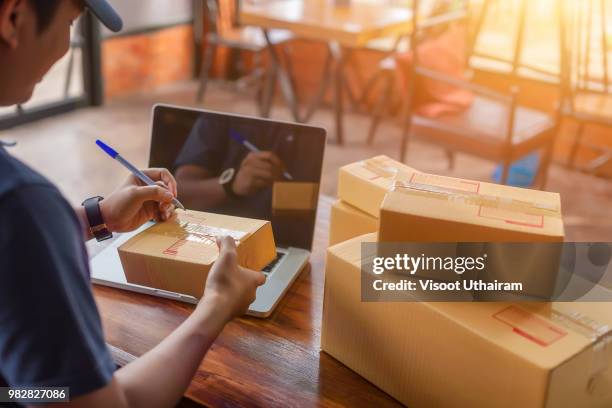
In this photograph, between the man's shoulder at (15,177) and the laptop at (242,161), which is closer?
the man's shoulder at (15,177)

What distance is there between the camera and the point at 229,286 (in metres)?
0.91

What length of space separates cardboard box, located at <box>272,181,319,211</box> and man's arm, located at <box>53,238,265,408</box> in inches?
16.1

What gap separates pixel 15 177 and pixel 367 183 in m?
0.69

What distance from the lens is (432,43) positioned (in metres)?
3.17

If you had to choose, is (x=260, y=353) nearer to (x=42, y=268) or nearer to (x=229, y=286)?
(x=229, y=286)

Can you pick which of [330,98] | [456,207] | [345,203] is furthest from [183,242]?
[330,98]

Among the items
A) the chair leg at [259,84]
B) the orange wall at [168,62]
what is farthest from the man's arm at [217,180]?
the orange wall at [168,62]

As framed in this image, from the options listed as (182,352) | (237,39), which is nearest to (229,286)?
(182,352)

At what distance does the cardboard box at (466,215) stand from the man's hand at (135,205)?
1.37ft

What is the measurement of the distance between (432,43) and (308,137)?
202 cm

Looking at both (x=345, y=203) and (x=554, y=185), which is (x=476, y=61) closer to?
(x=554, y=185)

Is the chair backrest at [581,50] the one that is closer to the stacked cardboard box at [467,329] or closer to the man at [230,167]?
the man at [230,167]

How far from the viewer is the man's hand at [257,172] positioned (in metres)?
1.36

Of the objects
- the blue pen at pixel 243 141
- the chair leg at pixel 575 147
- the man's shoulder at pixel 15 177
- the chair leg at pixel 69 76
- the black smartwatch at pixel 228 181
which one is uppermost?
the man's shoulder at pixel 15 177
